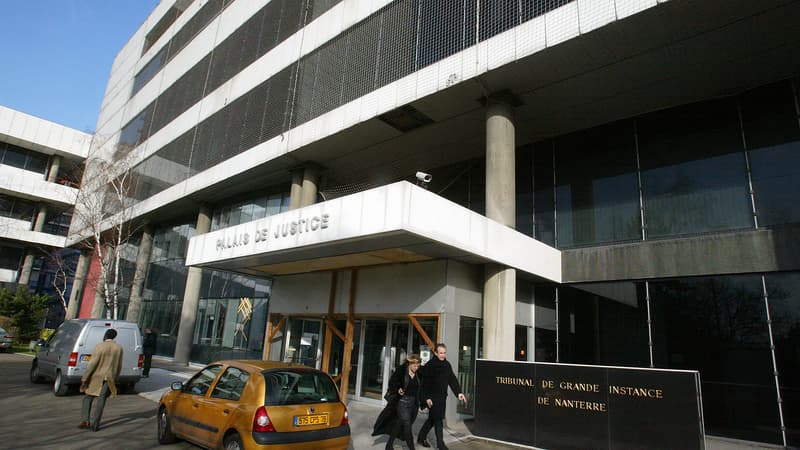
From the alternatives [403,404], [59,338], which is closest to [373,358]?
[403,404]

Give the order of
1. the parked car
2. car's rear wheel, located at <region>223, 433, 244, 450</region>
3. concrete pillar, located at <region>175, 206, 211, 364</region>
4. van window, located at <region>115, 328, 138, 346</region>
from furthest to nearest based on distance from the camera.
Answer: concrete pillar, located at <region>175, 206, 211, 364</region> → the parked car → van window, located at <region>115, 328, 138, 346</region> → car's rear wheel, located at <region>223, 433, 244, 450</region>

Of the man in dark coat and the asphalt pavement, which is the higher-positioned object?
Result: the man in dark coat

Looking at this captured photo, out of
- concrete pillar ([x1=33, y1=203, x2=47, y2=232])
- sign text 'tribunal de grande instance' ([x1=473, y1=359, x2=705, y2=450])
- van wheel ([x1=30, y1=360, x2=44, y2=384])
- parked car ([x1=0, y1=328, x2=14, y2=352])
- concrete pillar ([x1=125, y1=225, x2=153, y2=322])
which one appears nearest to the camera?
sign text 'tribunal de grande instance' ([x1=473, y1=359, x2=705, y2=450])

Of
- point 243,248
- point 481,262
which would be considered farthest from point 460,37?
point 243,248

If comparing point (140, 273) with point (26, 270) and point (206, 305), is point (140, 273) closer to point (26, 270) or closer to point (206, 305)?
point (206, 305)

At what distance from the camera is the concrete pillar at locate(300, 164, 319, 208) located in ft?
60.2

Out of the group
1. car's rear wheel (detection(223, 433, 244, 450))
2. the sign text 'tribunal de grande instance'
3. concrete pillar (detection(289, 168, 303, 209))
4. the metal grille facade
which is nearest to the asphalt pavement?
the sign text 'tribunal de grande instance'

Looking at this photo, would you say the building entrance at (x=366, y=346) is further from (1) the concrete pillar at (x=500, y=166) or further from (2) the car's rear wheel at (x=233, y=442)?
(2) the car's rear wheel at (x=233, y=442)

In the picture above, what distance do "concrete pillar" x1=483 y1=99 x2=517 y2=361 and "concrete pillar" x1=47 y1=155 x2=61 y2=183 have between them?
138 ft

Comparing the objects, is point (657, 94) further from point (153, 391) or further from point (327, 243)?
point (153, 391)

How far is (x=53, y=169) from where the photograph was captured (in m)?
40.1

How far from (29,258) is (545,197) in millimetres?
44011

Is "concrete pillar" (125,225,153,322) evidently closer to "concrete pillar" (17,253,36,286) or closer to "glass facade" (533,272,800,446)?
"concrete pillar" (17,253,36,286)

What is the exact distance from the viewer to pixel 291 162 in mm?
18750
